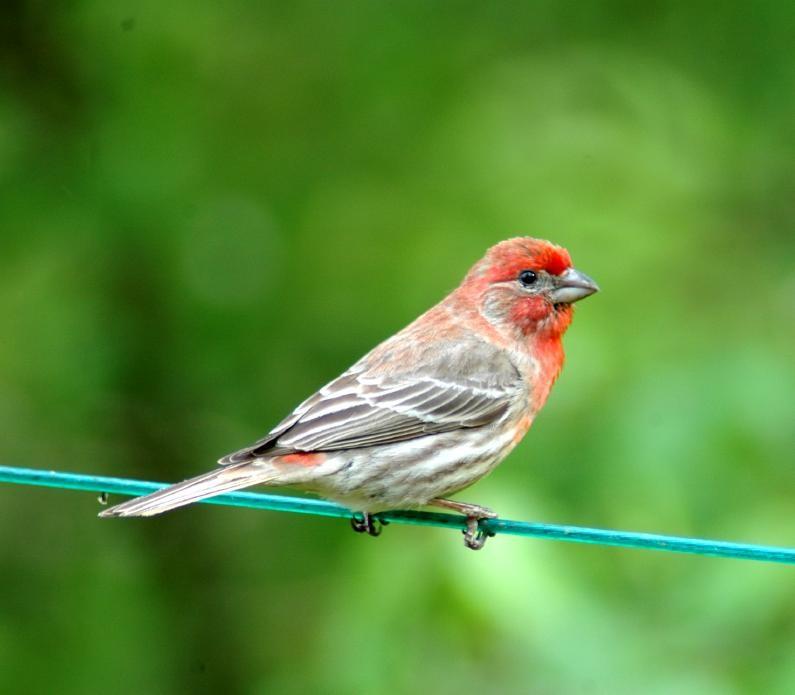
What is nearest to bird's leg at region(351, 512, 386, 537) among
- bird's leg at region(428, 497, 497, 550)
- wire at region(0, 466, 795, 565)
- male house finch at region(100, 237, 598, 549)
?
male house finch at region(100, 237, 598, 549)

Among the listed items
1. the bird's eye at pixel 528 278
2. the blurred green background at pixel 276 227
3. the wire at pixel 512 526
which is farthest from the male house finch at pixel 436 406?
the wire at pixel 512 526

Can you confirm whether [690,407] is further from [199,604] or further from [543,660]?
[199,604]

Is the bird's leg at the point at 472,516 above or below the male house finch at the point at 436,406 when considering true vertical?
below

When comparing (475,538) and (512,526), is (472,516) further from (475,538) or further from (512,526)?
(512,526)

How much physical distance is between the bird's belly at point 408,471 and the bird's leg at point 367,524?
9cm

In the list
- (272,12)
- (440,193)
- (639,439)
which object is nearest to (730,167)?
(440,193)

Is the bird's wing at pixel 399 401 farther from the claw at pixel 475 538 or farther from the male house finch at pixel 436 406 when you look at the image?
the claw at pixel 475 538

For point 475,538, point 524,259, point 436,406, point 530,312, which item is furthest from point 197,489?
point 524,259

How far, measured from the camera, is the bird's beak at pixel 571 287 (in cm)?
512

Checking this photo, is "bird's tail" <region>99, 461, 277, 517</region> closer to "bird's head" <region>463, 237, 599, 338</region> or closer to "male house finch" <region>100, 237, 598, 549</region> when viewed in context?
"male house finch" <region>100, 237, 598, 549</region>

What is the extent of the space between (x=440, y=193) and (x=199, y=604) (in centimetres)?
235

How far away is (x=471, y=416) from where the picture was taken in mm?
4824

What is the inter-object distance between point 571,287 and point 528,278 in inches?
9.2

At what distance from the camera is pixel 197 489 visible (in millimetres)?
4164
